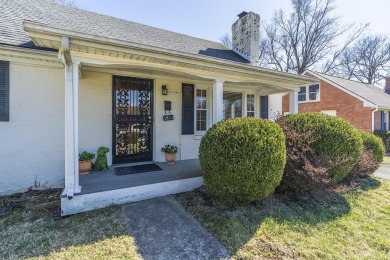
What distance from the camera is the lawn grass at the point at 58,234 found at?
2.53 metres

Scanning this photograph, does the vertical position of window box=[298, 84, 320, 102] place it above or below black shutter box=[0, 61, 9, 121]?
above

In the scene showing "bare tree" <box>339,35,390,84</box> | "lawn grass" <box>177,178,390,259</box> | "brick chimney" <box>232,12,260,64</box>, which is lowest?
"lawn grass" <box>177,178,390,259</box>

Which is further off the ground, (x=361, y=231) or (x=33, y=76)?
(x=33, y=76)

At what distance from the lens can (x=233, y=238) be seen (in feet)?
9.46

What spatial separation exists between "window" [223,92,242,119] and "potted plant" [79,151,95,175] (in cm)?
466

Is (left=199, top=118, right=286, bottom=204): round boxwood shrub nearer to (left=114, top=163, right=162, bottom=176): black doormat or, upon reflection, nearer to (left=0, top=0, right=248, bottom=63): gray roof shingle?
(left=114, top=163, right=162, bottom=176): black doormat

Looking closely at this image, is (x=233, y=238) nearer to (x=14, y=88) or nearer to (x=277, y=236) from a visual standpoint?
(x=277, y=236)

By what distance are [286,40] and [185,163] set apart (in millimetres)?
22678

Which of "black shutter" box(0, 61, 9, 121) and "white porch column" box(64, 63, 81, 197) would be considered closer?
"white porch column" box(64, 63, 81, 197)

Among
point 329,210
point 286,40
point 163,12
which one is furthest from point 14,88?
point 286,40

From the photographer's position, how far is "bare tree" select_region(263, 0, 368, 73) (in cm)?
2108

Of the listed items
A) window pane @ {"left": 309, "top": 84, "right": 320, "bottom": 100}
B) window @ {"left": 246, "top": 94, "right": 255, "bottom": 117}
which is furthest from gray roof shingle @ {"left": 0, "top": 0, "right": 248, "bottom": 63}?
window pane @ {"left": 309, "top": 84, "right": 320, "bottom": 100}

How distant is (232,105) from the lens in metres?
7.66

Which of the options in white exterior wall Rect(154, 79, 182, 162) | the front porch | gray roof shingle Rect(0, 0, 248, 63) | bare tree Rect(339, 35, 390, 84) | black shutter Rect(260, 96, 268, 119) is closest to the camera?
the front porch
